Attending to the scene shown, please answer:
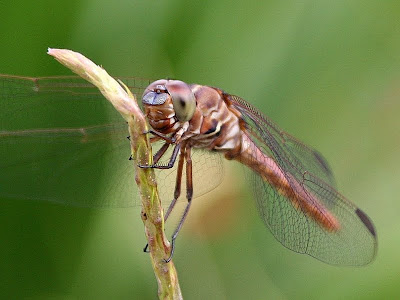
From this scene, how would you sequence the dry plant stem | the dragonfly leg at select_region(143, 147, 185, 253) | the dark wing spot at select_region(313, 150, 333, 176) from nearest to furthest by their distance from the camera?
1. the dry plant stem
2. the dragonfly leg at select_region(143, 147, 185, 253)
3. the dark wing spot at select_region(313, 150, 333, 176)

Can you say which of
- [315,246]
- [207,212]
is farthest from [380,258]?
[207,212]

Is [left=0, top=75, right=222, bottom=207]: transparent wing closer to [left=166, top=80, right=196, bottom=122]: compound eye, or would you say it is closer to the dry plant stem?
[left=166, top=80, right=196, bottom=122]: compound eye

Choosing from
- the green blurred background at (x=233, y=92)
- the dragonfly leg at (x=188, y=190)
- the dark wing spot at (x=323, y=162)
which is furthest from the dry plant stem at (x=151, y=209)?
the dark wing spot at (x=323, y=162)

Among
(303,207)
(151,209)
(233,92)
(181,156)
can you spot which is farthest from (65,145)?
(151,209)

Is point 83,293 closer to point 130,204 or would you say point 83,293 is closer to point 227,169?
point 130,204

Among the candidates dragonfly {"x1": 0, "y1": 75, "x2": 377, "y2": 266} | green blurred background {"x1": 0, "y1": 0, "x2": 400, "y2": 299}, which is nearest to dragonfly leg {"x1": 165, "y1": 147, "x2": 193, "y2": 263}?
dragonfly {"x1": 0, "y1": 75, "x2": 377, "y2": 266}

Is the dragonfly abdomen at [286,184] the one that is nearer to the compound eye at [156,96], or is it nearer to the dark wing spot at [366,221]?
the dark wing spot at [366,221]
